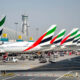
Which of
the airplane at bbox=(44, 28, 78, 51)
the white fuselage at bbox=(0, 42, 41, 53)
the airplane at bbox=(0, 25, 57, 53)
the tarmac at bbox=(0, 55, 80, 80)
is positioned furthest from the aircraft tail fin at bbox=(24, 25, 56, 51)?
the tarmac at bbox=(0, 55, 80, 80)

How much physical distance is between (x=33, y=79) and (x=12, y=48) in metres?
48.7

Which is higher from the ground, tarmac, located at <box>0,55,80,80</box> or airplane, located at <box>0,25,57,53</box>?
airplane, located at <box>0,25,57,53</box>

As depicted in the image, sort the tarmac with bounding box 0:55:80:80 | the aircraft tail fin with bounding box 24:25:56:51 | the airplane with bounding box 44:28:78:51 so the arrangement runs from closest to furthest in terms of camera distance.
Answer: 1. the tarmac with bounding box 0:55:80:80
2. the aircraft tail fin with bounding box 24:25:56:51
3. the airplane with bounding box 44:28:78:51

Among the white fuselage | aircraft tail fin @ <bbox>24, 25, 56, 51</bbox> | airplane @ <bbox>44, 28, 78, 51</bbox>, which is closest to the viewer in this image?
aircraft tail fin @ <bbox>24, 25, 56, 51</bbox>

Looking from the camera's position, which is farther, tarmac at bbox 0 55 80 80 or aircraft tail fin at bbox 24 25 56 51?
aircraft tail fin at bbox 24 25 56 51

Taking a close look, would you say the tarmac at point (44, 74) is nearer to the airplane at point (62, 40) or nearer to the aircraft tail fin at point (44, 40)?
the aircraft tail fin at point (44, 40)

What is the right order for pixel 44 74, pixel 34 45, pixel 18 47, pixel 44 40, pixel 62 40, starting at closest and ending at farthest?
pixel 44 74
pixel 34 45
pixel 44 40
pixel 18 47
pixel 62 40

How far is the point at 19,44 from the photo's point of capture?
255 ft

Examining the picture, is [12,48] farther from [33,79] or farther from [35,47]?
[33,79]

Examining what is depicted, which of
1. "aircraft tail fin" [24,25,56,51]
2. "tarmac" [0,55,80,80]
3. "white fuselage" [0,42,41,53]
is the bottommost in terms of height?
"tarmac" [0,55,80,80]

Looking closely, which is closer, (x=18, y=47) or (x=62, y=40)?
(x=18, y=47)

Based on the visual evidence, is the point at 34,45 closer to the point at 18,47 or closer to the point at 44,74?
the point at 18,47

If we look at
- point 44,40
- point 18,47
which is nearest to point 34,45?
point 44,40

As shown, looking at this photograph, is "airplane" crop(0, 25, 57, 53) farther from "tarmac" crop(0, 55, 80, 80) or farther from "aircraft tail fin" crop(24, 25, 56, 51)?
"tarmac" crop(0, 55, 80, 80)
